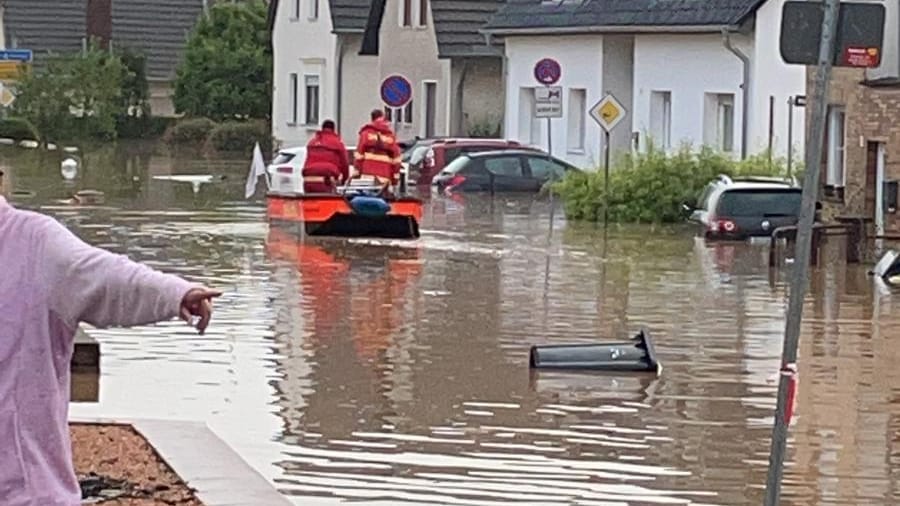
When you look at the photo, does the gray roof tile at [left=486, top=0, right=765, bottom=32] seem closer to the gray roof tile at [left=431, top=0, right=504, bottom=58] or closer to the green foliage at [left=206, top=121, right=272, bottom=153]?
the gray roof tile at [left=431, top=0, right=504, bottom=58]

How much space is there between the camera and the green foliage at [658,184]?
3738cm

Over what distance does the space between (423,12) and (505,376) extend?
155 ft

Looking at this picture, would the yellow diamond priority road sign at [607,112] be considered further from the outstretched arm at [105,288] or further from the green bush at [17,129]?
the green bush at [17,129]

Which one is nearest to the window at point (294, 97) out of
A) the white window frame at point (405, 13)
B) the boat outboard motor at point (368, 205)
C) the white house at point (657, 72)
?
the white window frame at point (405, 13)

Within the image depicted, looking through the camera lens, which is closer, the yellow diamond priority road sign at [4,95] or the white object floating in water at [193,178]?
the yellow diamond priority road sign at [4,95]

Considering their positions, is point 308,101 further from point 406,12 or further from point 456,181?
point 456,181

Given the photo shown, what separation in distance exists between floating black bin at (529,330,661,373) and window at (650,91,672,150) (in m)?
31.6

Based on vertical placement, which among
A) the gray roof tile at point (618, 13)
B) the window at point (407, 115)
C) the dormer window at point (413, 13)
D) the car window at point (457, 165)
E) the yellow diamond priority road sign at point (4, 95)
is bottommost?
the car window at point (457, 165)

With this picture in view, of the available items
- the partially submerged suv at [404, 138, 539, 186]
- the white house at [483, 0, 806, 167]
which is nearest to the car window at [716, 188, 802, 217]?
the white house at [483, 0, 806, 167]

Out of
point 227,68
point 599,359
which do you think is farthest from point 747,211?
point 227,68

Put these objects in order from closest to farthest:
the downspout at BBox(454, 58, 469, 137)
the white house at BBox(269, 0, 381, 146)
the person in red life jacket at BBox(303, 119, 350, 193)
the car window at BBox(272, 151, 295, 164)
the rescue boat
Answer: the rescue boat < the person in red life jacket at BBox(303, 119, 350, 193) < the car window at BBox(272, 151, 295, 164) < the downspout at BBox(454, 58, 469, 137) < the white house at BBox(269, 0, 381, 146)

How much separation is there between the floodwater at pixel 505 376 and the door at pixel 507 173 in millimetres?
16281

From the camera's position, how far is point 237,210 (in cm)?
3969

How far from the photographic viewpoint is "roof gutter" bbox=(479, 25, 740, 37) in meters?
45.0
